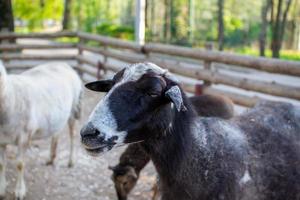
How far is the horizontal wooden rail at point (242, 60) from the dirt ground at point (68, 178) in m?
2.15

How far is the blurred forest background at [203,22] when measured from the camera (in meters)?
20.8

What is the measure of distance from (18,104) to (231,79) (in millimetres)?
3738

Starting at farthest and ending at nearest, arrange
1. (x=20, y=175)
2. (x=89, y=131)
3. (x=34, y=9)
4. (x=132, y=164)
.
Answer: (x=34, y=9) < (x=20, y=175) < (x=132, y=164) < (x=89, y=131)

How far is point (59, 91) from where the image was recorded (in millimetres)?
6039

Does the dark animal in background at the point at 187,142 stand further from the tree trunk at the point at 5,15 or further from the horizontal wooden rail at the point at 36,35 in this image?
the tree trunk at the point at 5,15

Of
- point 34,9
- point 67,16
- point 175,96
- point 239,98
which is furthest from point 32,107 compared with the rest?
point 34,9

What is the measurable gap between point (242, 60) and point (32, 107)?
3.35m

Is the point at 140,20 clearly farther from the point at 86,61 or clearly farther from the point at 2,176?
the point at 2,176

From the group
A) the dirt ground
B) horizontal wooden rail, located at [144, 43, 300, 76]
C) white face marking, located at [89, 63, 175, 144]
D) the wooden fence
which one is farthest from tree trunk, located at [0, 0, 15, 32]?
white face marking, located at [89, 63, 175, 144]

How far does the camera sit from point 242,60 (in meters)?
7.12

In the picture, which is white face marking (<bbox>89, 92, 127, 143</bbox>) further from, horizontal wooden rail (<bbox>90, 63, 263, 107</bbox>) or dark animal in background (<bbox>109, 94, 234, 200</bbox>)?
horizontal wooden rail (<bbox>90, 63, 263, 107</bbox>)

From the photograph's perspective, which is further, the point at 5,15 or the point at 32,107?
the point at 5,15

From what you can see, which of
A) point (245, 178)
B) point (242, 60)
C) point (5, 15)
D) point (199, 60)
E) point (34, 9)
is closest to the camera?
point (245, 178)

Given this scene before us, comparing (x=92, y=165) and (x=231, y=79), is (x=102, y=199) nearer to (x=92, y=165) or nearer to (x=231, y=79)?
(x=92, y=165)
